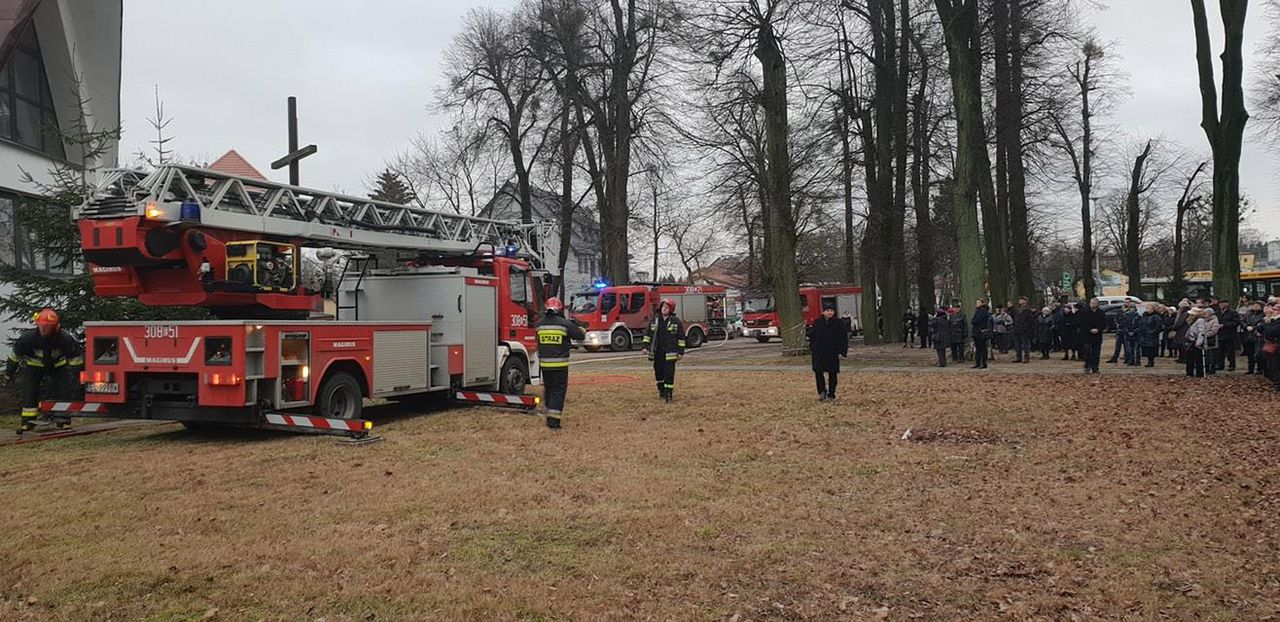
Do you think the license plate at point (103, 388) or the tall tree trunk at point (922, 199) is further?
the tall tree trunk at point (922, 199)

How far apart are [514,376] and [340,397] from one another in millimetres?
4186

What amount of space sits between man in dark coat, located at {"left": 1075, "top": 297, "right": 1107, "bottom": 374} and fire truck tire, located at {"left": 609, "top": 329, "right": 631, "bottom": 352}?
59.1 feet

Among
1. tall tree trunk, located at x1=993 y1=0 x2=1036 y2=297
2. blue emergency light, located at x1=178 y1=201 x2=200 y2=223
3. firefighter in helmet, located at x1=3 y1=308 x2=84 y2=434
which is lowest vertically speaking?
firefighter in helmet, located at x1=3 y1=308 x2=84 y2=434

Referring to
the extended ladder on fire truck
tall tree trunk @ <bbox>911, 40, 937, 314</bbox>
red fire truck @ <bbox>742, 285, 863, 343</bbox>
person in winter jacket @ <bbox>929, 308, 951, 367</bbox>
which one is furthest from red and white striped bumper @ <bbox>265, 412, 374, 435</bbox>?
red fire truck @ <bbox>742, 285, 863, 343</bbox>

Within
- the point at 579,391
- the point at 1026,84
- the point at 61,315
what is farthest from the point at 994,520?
the point at 1026,84

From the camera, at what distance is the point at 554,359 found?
37.5 ft

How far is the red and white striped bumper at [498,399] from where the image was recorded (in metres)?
13.0

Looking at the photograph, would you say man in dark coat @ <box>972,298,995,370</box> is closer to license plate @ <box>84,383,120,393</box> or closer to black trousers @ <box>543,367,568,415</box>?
black trousers @ <box>543,367,568,415</box>

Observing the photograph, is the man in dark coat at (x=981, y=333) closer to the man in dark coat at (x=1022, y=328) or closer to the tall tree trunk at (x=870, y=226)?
the man in dark coat at (x=1022, y=328)

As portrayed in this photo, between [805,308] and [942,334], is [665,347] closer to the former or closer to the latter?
[942,334]

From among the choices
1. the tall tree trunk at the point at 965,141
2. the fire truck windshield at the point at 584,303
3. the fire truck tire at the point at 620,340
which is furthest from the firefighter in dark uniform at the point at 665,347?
the fire truck windshield at the point at 584,303

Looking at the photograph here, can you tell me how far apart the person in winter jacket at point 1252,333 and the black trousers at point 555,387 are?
1283cm

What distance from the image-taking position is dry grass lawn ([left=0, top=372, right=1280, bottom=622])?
4.73m

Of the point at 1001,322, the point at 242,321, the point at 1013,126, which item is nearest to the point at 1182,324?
the point at 1001,322
